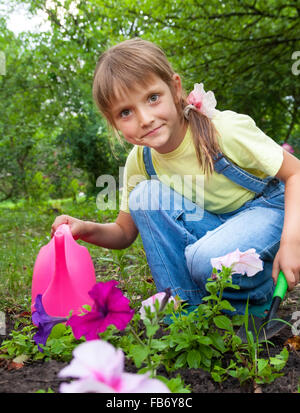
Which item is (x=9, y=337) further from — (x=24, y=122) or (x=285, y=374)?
(x=24, y=122)

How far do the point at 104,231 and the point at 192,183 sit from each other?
16.7 inches

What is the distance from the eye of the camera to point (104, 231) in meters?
1.88

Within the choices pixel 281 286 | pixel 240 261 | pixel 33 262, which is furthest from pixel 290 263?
pixel 33 262

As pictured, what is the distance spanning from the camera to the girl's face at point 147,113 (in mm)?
1627

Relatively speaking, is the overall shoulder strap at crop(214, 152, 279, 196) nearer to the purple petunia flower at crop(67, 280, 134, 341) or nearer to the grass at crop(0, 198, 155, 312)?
the grass at crop(0, 198, 155, 312)

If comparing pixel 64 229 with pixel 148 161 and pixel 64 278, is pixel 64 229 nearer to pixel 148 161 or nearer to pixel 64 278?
pixel 64 278

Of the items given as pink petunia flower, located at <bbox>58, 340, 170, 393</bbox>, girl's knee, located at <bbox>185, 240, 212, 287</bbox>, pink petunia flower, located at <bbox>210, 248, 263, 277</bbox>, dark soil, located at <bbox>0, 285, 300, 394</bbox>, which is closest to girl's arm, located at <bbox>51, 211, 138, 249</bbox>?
girl's knee, located at <bbox>185, 240, 212, 287</bbox>

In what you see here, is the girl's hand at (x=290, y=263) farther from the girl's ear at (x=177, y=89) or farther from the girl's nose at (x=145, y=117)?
the girl's ear at (x=177, y=89)

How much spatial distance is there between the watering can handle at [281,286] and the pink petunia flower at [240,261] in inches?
5.2

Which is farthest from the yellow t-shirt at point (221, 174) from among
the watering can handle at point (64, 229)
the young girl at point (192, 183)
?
the watering can handle at point (64, 229)

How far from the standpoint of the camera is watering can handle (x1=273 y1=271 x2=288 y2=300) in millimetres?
1298

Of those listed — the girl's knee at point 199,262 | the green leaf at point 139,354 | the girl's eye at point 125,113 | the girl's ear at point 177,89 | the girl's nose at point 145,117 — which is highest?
the girl's ear at point 177,89

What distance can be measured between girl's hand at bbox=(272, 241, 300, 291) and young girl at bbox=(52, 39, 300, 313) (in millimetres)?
58
